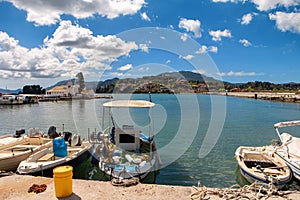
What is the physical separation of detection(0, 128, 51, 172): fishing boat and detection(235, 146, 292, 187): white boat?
35.1 ft

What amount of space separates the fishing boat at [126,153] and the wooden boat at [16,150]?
330 cm

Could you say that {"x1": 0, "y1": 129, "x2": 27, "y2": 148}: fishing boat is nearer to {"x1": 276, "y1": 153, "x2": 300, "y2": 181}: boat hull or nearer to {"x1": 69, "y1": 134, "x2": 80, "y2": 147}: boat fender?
{"x1": 69, "y1": 134, "x2": 80, "y2": 147}: boat fender

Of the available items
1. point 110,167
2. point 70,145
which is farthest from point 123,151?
point 70,145

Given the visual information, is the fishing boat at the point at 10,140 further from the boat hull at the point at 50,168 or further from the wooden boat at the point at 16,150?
the boat hull at the point at 50,168

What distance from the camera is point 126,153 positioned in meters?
11.1

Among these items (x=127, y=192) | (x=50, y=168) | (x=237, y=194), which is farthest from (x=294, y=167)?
(x=50, y=168)

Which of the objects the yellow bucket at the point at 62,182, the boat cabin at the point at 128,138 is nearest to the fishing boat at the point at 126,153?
the boat cabin at the point at 128,138

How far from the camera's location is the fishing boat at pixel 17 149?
10.3m

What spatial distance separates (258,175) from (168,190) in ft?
15.5

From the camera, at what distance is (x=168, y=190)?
6.88 metres

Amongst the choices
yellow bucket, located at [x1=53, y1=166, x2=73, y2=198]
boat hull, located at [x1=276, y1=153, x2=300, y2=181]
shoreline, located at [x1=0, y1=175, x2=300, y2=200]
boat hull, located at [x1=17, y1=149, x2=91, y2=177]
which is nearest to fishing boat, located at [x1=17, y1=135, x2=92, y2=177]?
boat hull, located at [x1=17, y1=149, x2=91, y2=177]

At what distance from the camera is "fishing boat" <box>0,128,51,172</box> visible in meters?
10.3

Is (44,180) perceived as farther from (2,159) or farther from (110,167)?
(2,159)

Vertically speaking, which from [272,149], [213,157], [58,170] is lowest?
[213,157]
